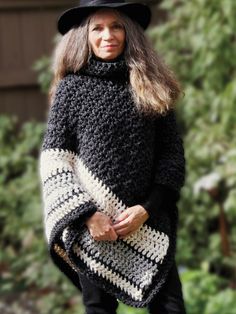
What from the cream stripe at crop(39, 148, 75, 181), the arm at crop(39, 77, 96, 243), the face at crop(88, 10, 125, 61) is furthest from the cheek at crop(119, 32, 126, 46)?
the cream stripe at crop(39, 148, 75, 181)

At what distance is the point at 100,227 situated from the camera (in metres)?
2.02

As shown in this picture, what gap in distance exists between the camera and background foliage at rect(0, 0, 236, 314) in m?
3.99

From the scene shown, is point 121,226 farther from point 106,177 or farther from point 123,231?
point 106,177

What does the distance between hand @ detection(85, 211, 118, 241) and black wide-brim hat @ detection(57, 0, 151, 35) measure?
600 millimetres

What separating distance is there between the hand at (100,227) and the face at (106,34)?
1.57ft

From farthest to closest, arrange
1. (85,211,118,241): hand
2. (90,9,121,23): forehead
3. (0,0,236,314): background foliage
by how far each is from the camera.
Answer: (0,0,236,314): background foliage → (90,9,121,23): forehead → (85,211,118,241): hand

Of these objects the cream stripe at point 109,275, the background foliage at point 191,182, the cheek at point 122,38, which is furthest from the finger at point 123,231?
the background foliage at point 191,182

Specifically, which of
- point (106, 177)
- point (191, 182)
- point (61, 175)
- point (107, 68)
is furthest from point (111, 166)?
point (191, 182)

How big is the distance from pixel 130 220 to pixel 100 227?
0.09 m

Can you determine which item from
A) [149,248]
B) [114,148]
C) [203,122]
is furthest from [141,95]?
[203,122]

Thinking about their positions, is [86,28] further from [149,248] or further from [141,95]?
[149,248]

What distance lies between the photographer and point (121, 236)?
2.07 metres

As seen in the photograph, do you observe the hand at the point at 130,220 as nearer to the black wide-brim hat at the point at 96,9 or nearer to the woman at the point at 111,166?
the woman at the point at 111,166

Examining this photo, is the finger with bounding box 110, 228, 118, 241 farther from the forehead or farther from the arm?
the forehead
